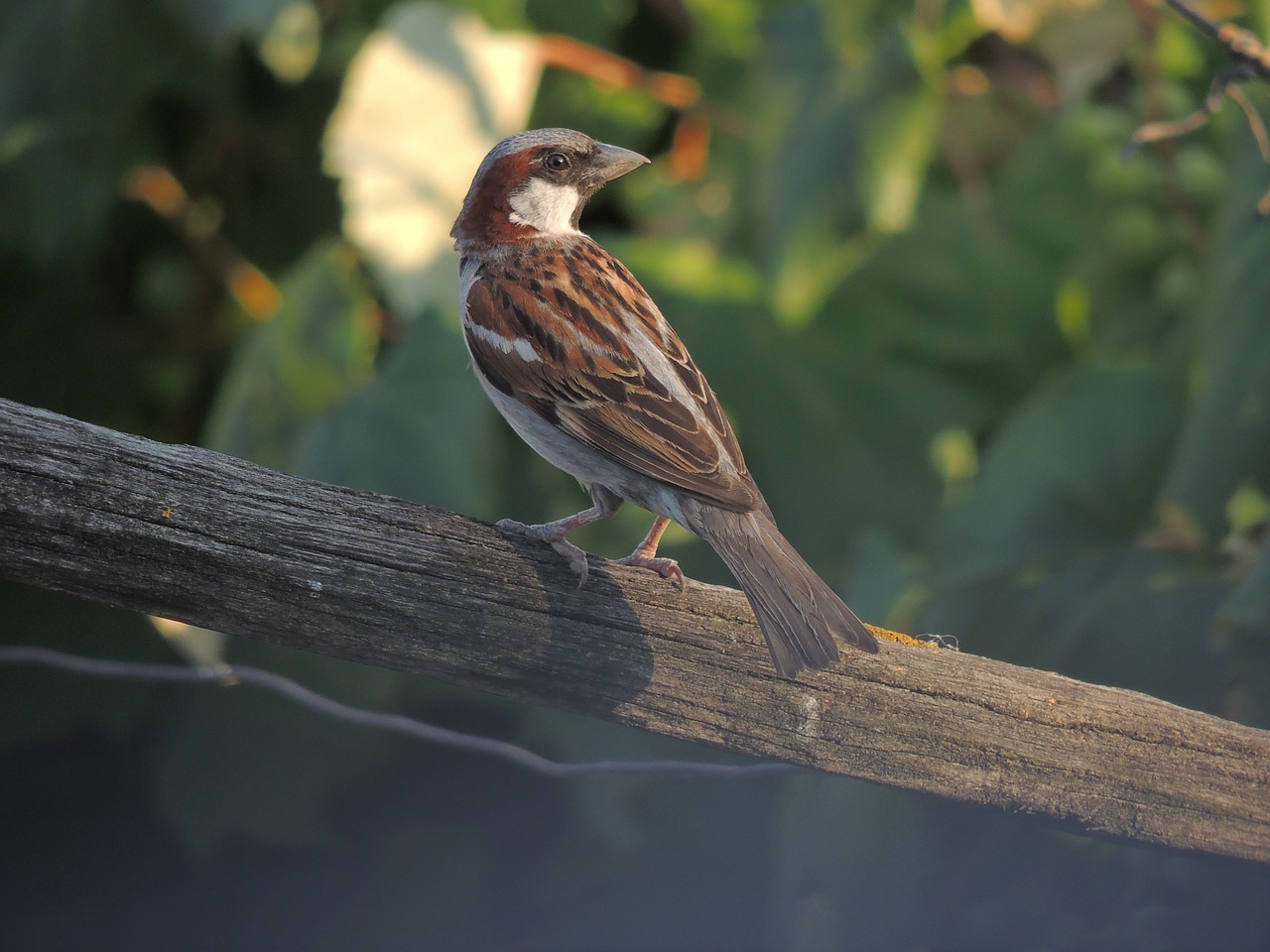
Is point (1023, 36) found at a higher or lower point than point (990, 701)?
higher

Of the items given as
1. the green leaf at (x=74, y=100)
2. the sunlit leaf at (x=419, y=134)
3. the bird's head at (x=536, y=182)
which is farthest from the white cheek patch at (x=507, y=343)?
the green leaf at (x=74, y=100)

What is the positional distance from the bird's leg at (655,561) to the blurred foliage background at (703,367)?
986 millimetres

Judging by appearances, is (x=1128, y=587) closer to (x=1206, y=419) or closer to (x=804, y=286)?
(x=1206, y=419)

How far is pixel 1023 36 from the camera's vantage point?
3096mm

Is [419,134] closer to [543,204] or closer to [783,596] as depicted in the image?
[543,204]

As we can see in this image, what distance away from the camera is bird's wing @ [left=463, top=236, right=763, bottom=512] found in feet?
5.90

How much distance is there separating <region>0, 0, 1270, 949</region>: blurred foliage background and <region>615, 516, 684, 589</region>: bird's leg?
986mm

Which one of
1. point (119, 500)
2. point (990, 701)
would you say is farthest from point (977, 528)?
point (119, 500)

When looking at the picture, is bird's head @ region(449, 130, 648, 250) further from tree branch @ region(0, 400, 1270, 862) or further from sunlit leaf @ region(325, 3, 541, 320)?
sunlit leaf @ region(325, 3, 541, 320)

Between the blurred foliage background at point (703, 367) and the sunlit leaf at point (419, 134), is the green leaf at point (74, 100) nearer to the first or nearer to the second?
the blurred foliage background at point (703, 367)

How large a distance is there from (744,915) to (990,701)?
1848mm

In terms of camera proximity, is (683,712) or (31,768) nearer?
(683,712)

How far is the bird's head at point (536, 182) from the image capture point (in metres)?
2.14

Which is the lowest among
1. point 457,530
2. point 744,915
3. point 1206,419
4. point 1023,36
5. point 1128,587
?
point 744,915
